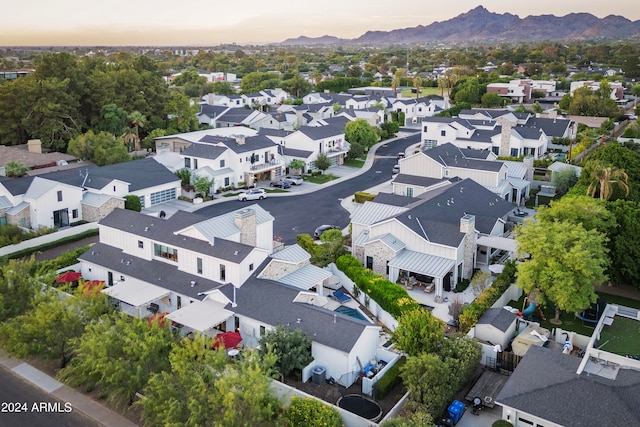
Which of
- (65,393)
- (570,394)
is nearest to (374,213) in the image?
(570,394)

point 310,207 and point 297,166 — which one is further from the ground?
point 297,166

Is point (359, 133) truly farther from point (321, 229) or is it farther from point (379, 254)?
point (379, 254)

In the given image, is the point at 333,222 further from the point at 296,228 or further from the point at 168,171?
the point at 168,171

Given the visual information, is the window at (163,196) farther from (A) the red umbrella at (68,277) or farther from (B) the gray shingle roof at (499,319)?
(B) the gray shingle roof at (499,319)

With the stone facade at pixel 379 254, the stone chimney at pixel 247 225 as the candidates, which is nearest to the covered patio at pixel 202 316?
the stone chimney at pixel 247 225

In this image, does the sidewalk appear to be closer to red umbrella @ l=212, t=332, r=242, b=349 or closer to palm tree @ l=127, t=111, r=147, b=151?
red umbrella @ l=212, t=332, r=242, b=349

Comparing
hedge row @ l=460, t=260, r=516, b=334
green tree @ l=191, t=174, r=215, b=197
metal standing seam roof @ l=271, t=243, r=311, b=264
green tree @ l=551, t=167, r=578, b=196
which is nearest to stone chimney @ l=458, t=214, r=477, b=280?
hedge row @ l=460, t=260, r=516, b=334
